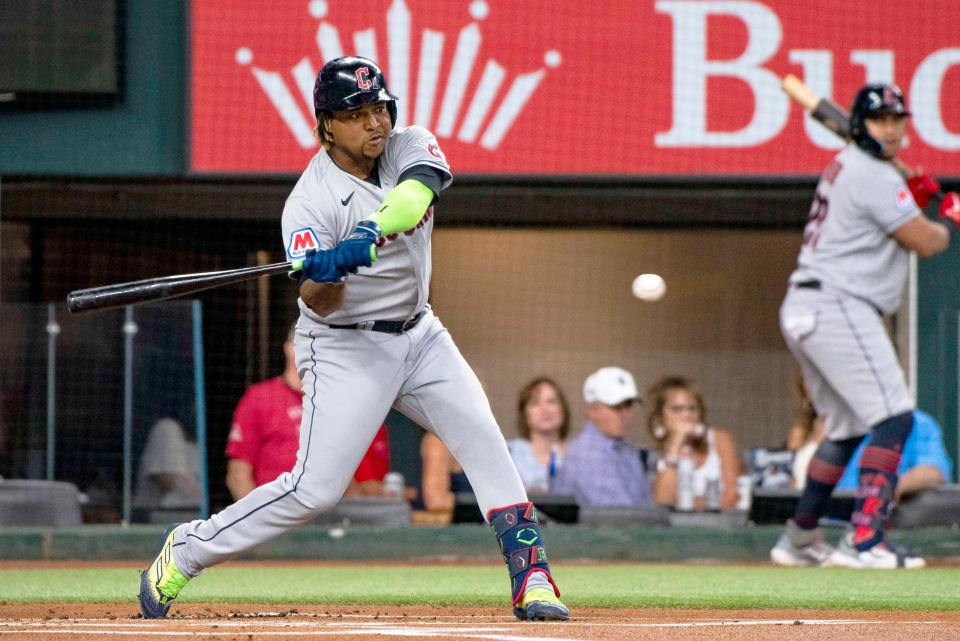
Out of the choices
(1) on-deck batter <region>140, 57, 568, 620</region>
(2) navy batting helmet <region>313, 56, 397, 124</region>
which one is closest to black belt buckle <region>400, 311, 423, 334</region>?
(1) on-deck batter <region>140, 57, 568, 620</region>

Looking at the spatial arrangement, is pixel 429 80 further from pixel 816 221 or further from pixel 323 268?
pixel 323 268

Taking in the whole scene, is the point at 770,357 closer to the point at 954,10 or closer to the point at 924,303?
the point at 924,303

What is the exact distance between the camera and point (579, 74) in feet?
29.5

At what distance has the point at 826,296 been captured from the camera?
6734 millimetres

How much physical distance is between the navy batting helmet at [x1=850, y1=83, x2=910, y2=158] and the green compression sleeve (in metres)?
3.07

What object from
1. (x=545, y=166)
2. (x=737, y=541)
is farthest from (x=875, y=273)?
(x=545, y=166)

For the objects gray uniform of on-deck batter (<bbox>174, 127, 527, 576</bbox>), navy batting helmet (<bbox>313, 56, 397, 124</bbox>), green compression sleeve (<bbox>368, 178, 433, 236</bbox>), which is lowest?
gray uniform of on-deck batter (<bbox>174, 127, 527, 576</bbox>)

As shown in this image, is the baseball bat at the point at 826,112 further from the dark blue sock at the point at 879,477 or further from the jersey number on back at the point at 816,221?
the dark blue sock at the point at 879,477

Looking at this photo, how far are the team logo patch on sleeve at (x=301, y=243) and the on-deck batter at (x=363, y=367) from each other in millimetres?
12

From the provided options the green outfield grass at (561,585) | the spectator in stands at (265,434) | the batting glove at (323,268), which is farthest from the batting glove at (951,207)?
the batting glove at (323,268)

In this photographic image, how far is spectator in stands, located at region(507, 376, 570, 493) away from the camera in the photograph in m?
8.44

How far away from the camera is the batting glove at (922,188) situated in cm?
701

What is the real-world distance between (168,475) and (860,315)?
357 cm

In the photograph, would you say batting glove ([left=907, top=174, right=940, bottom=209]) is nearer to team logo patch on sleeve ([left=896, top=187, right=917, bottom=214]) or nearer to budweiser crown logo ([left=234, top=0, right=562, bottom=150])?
team logo patch on sleeve ([left=896, top=187, right=917, bottom=214])
